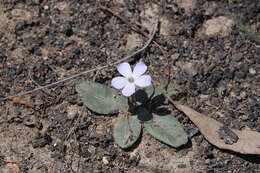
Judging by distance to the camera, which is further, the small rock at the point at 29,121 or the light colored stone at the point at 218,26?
the light colored stone at the point at 218,26

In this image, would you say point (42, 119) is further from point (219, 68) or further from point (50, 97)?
point (219, 68)

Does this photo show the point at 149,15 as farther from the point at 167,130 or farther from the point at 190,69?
the point at 167,130

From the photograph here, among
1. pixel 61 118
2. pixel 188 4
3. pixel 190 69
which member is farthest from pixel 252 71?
pixel 61 118

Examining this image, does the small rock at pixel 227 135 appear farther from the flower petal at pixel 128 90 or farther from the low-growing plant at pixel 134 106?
the flower petal at pixel 128 90

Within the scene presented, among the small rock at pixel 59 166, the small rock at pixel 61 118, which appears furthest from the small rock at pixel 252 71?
the small rock at pixel 59 166

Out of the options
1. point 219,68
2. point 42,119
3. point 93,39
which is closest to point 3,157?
point 42,119

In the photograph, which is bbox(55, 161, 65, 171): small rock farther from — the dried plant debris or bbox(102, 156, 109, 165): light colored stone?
the dried plant debris
